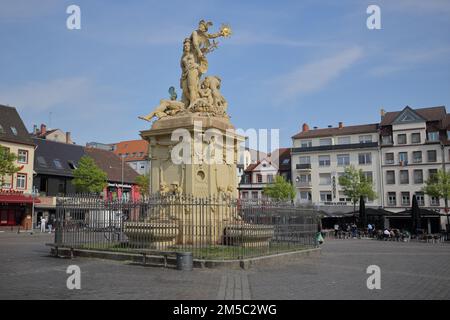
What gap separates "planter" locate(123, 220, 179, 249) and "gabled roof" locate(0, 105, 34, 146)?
40650 millimetres

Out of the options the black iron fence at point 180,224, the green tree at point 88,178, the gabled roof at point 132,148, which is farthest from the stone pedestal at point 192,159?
the gabled roof at point 132,148

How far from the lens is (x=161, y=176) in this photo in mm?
17141

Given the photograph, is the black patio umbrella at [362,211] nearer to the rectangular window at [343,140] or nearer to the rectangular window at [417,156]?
the rectangular window at [417,156]

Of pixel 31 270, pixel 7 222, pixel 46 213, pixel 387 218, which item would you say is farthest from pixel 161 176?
pixel 387 218

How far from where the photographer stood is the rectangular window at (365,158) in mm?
62469

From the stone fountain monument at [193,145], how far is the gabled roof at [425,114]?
48295mm

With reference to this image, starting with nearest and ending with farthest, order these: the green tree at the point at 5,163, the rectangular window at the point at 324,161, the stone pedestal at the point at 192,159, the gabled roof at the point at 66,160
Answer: the stone pedestal at the point at 192,159, the green tree at the point at 5,163, the gabled roof at the point at 66,160, the rectangular window at the point at 324,161

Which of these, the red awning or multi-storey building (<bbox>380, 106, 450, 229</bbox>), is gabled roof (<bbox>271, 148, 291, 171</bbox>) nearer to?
multi-storey building (<bbox>380, 106, 450, 229</bbox>)

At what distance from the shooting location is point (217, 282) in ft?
35.3

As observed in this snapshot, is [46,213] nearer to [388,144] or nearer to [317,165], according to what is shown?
[317,165]

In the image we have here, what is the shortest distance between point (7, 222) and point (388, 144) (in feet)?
158

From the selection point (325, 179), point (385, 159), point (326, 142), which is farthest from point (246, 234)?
point (326, 142)

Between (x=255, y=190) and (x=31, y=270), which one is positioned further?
(x=255, y=190)
